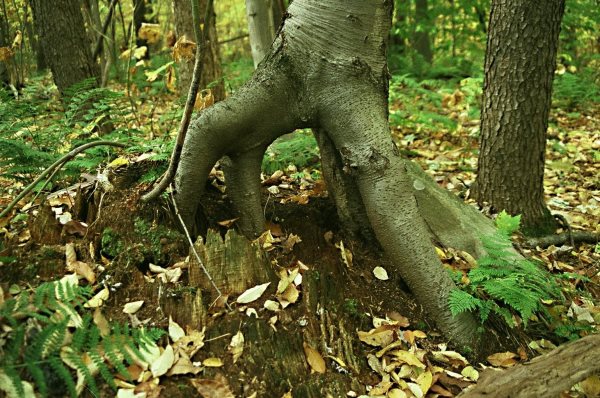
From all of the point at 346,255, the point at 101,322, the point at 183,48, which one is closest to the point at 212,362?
the point at 101,322

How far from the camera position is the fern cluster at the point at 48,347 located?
1624mm

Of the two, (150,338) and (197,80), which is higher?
(197,80)

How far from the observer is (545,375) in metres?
2.30

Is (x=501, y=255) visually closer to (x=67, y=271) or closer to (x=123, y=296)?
(x=123, y=296)

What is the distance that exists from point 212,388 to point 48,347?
0.71 meters

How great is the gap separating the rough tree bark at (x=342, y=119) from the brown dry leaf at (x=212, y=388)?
→ 103 cm

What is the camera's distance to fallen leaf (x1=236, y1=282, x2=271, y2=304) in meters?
2.44

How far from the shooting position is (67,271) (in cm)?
242

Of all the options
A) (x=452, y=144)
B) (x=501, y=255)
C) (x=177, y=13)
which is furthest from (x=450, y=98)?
(x=501, y=255)

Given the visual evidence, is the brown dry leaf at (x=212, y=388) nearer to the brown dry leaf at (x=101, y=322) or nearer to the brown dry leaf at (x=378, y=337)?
the brown dry leaf at (x=101, y=322)

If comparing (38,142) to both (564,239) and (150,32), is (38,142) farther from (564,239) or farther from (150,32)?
(564,239)

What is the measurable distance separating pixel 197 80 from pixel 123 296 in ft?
3.92

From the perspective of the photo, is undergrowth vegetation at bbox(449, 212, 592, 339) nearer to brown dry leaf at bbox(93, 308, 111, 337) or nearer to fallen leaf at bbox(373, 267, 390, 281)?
fallen leaf at bbox(373, 267, 390, 281)

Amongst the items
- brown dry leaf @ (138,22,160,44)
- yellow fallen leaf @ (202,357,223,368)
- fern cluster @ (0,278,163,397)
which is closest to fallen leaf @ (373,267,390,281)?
yellow fallen leaf @ (202,357,223,368)
